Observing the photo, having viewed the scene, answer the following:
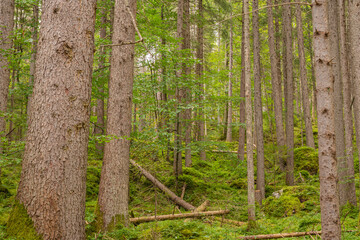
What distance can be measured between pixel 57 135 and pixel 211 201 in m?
8.88

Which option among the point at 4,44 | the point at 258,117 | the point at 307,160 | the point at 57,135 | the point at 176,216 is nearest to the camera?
the point at 57,135

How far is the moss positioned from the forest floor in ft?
0.59

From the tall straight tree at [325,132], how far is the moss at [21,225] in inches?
143

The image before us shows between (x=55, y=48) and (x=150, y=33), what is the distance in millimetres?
7618

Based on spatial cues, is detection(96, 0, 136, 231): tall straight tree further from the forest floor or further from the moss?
the moss

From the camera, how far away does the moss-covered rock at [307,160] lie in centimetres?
1464

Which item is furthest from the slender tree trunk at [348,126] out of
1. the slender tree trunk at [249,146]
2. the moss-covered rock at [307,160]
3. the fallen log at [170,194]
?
the fallen log at [170,194]

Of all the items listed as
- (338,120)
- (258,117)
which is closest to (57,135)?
(338,120)

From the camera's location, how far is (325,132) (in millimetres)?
3686

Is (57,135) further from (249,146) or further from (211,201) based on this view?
(211,201)

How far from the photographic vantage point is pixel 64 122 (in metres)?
3.06

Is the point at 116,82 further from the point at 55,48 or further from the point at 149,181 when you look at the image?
the point at 149,181

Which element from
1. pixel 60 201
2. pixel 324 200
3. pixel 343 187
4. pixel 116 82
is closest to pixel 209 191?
pixel 343 187

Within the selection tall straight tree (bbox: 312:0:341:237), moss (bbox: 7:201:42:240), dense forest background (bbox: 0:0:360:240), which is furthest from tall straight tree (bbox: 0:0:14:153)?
tall straight tree (bbox: 312:0:341:237)
